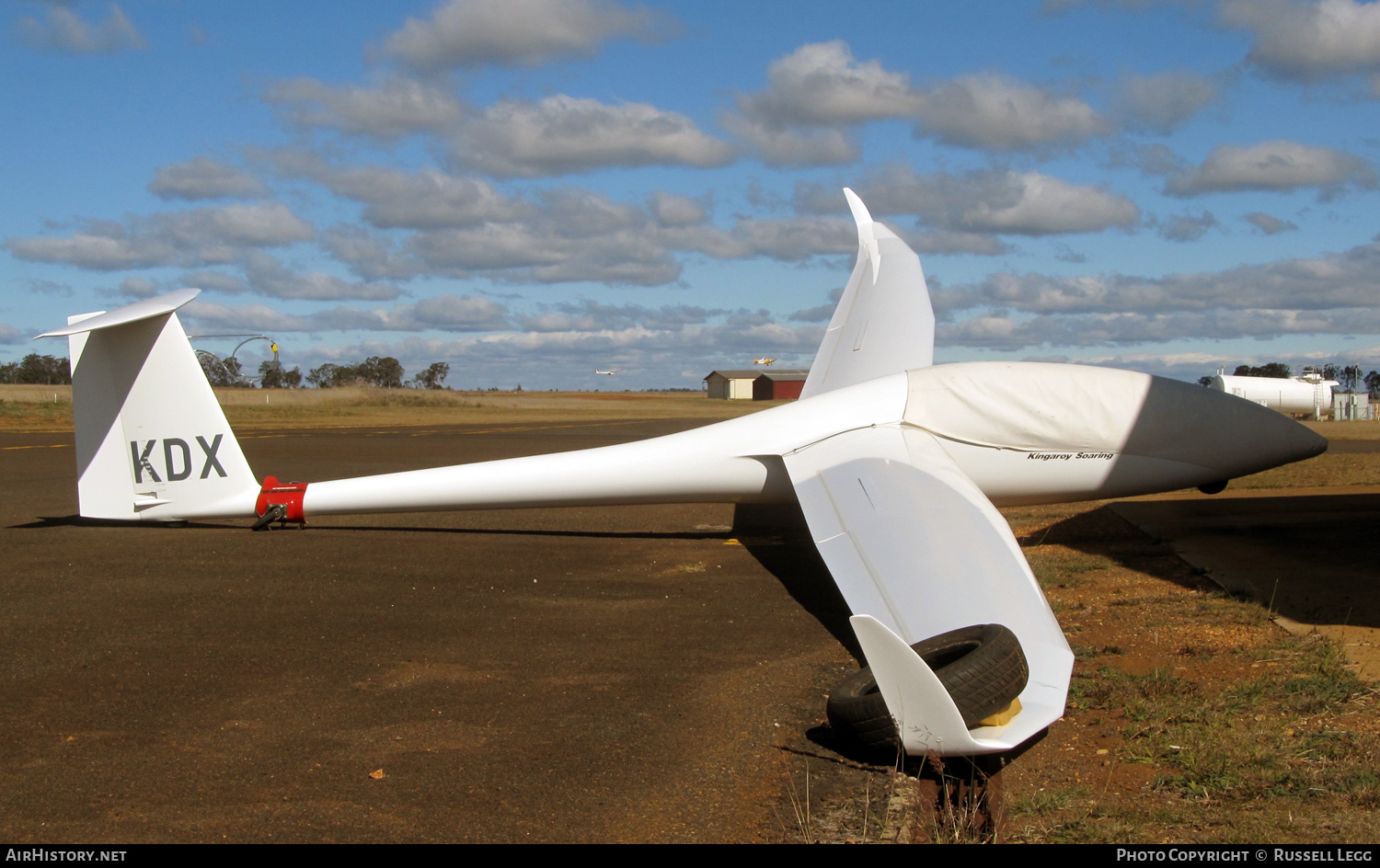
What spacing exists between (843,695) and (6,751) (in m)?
4.27

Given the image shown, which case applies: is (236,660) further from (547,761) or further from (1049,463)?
(1049,463)

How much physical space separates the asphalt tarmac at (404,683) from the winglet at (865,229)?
261 inches

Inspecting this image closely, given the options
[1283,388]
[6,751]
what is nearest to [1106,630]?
[6,751]

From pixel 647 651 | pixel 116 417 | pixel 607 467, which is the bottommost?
pixel 647 651

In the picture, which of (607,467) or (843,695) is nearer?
(843,695)

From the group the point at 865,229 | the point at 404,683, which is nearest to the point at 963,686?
the point at 404,683

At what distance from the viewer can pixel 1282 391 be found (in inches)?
1277

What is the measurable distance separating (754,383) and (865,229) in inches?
3627

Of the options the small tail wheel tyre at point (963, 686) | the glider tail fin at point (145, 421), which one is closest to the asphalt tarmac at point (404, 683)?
the small tail wheel tyre at point (963, 686)

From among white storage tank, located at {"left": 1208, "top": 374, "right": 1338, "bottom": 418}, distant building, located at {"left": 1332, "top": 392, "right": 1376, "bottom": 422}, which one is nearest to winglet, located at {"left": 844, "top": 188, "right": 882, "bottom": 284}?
white storage tank, located at {"left": 1208, "top": 374, "right": 1338, "bottom": 418}

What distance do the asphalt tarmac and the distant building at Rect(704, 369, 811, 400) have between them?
91.7m

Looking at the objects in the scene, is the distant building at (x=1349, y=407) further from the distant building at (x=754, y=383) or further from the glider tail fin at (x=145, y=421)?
the distant building at (x=754, y=383)

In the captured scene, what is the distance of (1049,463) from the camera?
364 inches
